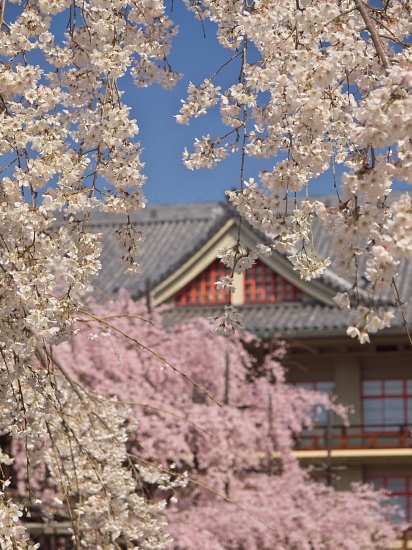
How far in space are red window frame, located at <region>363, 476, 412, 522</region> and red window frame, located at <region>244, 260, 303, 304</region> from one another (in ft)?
14.4

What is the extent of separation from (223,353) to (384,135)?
15857 mm

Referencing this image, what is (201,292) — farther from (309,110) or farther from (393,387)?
(309,110)

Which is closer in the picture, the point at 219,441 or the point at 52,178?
the point at 52,178

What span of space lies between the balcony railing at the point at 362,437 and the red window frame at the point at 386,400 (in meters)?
0.22

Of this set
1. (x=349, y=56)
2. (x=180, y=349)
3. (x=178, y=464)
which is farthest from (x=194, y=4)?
(x=180, y=349)

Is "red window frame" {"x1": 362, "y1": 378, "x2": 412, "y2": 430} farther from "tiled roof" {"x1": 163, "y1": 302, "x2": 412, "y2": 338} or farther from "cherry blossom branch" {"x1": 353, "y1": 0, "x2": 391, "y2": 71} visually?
"cherry blossom branch" {"x1": 353, "y1": 0, "x2": 391, "y2": 71}

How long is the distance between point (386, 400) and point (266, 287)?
12.4 feet

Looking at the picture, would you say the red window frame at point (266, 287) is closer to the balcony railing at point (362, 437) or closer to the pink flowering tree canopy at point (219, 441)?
the pink flowering tree canopy at point (219, 441)

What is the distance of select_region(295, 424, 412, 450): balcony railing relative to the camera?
2075 cm

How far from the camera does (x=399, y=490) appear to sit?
2098cm

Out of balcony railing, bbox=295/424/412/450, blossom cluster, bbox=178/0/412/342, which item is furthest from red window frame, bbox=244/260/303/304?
blossom cluster, bbox=178/0/412/342

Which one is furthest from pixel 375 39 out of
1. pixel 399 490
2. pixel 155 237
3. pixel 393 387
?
pixel 155 237

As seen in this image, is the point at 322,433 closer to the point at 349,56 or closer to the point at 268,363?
the point at 268,363

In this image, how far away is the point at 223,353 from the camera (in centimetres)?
1906
